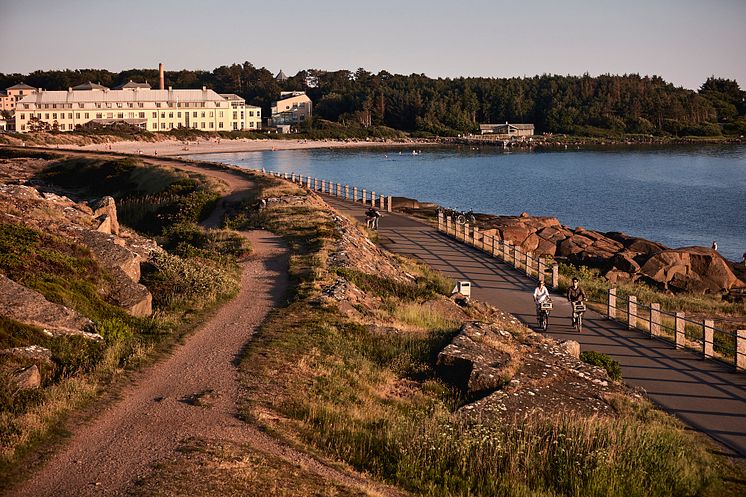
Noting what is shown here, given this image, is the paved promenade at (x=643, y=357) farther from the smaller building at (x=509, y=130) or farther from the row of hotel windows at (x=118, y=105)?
the smaller building at (x=509, y=130)

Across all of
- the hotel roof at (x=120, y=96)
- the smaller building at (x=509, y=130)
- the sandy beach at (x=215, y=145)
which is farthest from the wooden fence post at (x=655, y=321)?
the smaller building at (x=509, y=130)

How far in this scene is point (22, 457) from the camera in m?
10.5

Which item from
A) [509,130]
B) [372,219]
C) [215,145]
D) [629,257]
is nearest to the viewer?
[629,257]

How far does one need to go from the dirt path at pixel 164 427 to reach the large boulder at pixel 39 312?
1836mm

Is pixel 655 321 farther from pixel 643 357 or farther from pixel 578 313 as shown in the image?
pixel 643 357

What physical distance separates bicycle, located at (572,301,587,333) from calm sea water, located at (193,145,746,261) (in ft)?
107

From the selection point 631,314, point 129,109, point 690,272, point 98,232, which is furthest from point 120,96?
point 631,314

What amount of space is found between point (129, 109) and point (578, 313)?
126674 mm

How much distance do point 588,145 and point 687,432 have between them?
17624 centimetres

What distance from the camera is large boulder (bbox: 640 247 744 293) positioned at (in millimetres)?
Answer: 33562

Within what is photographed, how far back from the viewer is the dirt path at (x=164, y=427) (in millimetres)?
10000

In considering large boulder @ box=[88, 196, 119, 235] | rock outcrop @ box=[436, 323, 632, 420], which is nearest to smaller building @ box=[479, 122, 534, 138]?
large boulder @ box=[88, 196, 119, 235]

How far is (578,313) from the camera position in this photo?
21.6 meters

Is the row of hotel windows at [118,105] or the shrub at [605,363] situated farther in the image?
the row of hotel windows at [118,105]
